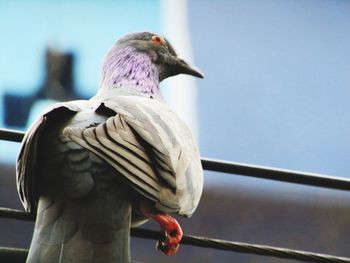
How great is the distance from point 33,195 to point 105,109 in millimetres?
315

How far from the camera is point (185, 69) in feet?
11.0

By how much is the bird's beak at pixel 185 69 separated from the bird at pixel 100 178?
987mm

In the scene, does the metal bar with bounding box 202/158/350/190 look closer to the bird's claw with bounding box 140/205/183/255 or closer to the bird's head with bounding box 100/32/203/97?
the bird's claw with bounding box 140/205/183/255

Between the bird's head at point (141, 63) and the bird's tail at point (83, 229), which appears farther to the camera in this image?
the bird's head at point (141, 63)

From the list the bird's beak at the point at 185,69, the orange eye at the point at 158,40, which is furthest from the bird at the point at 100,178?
the orange eye at the point at 158,40

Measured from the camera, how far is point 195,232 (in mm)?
4969

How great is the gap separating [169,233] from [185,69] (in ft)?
3.86

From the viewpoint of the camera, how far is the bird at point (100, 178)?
2008mm

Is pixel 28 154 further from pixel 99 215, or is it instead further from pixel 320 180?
pixel 320 180

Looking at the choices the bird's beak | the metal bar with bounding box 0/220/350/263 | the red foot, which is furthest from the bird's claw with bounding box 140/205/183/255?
the bird's beak

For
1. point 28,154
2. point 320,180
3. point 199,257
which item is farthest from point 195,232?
point 28,154

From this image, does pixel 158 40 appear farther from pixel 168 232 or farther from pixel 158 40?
pixel 168 232

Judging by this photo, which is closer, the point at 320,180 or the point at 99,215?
the point at 99,215

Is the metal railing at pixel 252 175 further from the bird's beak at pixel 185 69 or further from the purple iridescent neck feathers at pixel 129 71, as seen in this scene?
the bird's beak at pixel 185 69
